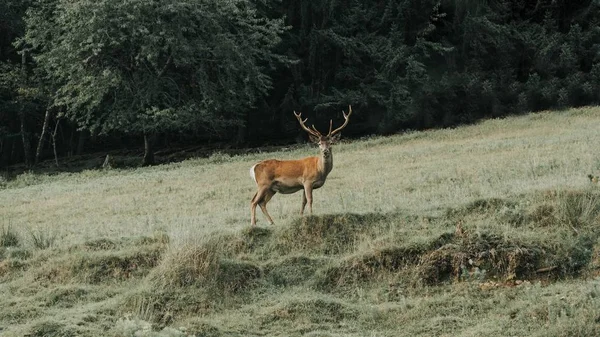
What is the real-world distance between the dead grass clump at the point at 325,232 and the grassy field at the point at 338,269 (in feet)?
0.07

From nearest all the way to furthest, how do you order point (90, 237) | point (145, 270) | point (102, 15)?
point (145, 270)
point (90, 237)
point (102, 15)

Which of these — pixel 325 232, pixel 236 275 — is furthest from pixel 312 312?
pixel 325 232

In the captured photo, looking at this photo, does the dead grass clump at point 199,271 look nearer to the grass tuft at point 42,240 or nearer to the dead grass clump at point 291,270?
the dead grass clump at point 291,270

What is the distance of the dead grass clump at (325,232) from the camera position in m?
12.9

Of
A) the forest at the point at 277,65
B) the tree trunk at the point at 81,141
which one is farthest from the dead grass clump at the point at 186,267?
the tree trunk at the point at 81,141

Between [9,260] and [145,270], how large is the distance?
240 centimetres

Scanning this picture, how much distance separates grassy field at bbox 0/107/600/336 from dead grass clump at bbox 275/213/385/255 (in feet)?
0.07

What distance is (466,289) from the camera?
11.3 metres

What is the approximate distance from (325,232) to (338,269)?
1.15 meters

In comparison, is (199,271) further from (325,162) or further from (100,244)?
(325,162)

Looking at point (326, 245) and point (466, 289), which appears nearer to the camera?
point (466, 289)

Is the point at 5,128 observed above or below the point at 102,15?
below

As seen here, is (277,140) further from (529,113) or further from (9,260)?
(9,260)

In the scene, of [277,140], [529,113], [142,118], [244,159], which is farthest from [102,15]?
[529,113]
